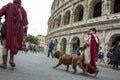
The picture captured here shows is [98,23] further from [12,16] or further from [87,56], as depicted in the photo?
[12,16]

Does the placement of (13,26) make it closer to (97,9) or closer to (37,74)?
(37,74)

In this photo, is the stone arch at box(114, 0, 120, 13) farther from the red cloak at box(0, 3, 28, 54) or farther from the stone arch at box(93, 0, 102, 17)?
the red cloak at box(0, 3, 28, 54)

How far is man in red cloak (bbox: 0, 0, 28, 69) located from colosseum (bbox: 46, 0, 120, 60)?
547 inches

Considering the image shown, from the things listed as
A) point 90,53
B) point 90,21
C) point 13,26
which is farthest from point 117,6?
point 13,26

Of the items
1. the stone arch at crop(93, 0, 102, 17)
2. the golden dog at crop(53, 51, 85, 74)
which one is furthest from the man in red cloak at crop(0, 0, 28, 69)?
the stone arch at crop(93, 0, 102, 17)

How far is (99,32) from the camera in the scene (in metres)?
21.2

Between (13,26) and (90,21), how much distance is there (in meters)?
16.6

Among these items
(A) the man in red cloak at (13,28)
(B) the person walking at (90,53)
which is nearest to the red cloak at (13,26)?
(A) the man in red cloak at (13,28)

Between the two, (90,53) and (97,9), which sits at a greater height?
(97,9)

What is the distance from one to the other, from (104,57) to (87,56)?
12680mm

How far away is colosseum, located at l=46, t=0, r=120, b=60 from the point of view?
66.5ft

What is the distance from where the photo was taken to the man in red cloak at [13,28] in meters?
6.10

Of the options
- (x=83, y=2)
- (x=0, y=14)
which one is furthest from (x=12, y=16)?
(x=83, y=2)

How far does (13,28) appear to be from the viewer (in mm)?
6184
